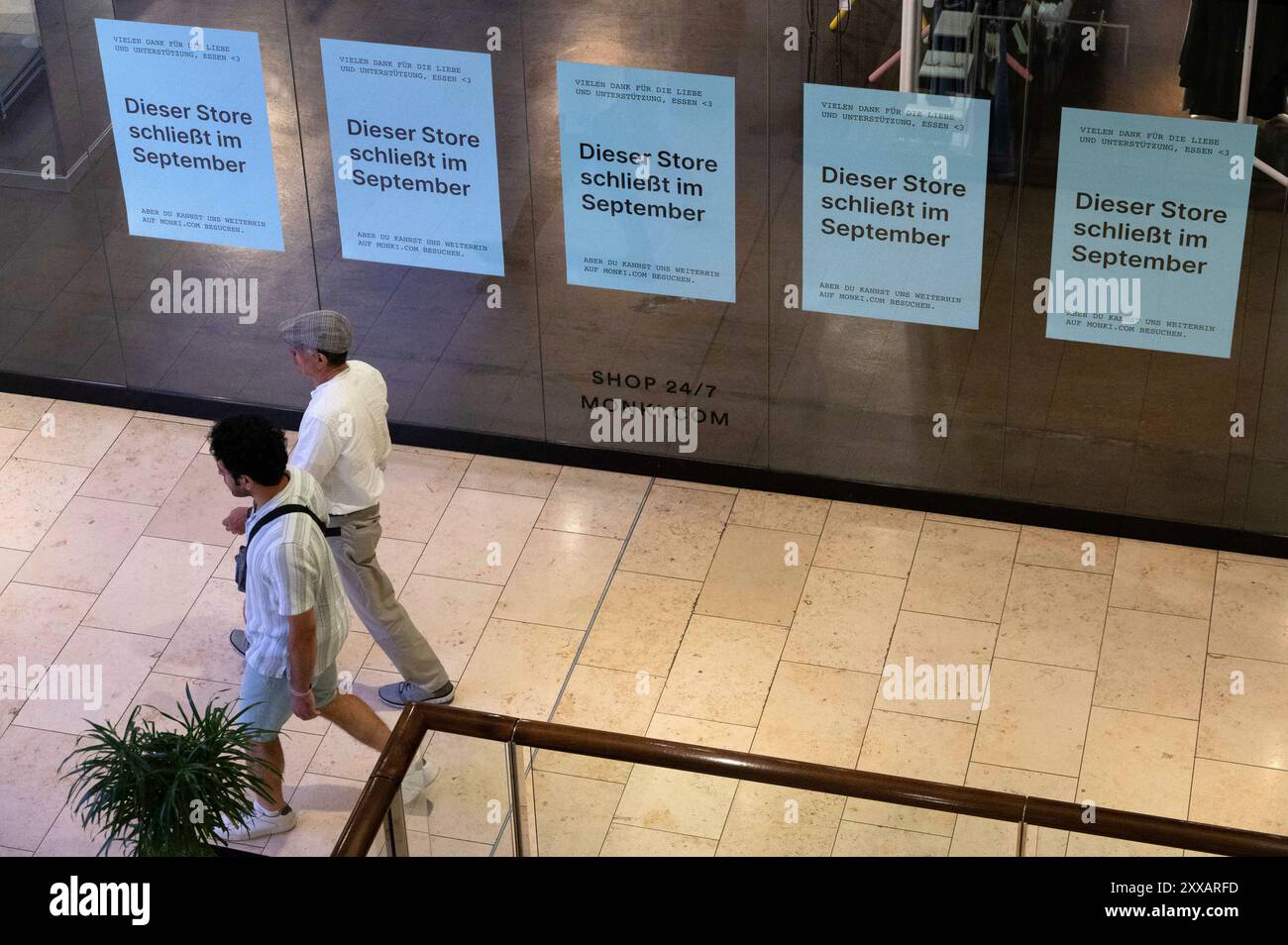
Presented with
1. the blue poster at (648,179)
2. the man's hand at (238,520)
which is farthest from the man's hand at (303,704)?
the blue poster at (648,179)

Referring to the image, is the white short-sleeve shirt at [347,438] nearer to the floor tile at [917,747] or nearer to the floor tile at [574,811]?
the floor tile at [574,811]

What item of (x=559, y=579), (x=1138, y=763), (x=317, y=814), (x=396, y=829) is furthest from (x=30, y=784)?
(x=1138, y=763)

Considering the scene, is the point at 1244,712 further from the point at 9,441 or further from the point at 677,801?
the point at 9,441

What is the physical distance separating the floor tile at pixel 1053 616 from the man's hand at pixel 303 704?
2.79 meters

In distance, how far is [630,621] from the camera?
732cm

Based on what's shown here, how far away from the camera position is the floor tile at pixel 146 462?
8125 mm

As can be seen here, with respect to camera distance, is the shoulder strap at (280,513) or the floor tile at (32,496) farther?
the floor tile at (32,496)

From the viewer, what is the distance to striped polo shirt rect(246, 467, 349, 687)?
5605 mm

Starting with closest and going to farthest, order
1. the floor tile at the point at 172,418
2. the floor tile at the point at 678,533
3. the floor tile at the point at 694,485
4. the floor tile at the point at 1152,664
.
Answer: the floor tile at the point at 1152,664 → the floor tile at the point at 678,533 → the floor tile at the point at 694,485 → the floor tile at the point at 172,418

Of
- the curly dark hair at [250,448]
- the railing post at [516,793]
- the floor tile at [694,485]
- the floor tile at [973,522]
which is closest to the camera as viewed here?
the railing post at [516,793]

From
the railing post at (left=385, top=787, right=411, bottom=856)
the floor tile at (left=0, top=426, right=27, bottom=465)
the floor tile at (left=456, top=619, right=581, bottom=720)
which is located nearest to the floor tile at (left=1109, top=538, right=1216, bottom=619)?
the floor tile at (left=456, top=619, right=581, bottom=720)

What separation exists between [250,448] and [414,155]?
2440 millimetres
